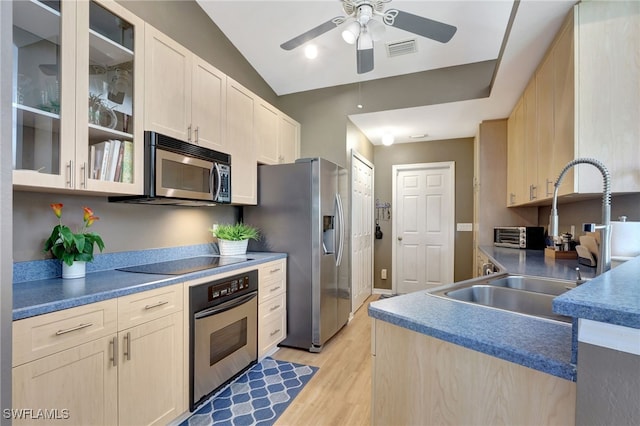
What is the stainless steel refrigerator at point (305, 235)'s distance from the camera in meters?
2.64

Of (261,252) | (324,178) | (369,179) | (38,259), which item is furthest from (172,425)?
(369,179)

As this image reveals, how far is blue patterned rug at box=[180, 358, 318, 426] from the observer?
1730 mm

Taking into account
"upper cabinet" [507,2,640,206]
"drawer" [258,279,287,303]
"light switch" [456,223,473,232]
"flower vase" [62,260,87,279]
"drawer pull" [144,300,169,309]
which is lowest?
"drawer" [258,279,287,303]

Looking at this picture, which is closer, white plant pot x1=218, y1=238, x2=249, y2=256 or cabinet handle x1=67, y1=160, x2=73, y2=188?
cabinet handle x1=67, y1=160, x2=73, y2=188

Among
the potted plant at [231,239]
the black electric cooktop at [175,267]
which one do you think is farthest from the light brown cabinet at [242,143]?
the black electric cooktop at [175,267]

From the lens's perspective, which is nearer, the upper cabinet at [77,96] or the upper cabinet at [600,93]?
the upper cabinet at [77,96]

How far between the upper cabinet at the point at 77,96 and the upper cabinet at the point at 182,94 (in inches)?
3.3

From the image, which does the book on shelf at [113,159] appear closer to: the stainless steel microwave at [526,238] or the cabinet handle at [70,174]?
the cabinet handle at [70,174]

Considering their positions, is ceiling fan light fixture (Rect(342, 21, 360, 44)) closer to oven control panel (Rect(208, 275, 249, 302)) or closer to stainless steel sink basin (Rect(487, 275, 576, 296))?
stainless steel sink basin (Rect(487, 275, 576, 296))

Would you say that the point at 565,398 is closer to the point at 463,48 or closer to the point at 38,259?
the point at 38,259

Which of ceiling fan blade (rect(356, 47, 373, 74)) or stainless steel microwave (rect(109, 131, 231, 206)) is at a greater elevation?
ceiling fan blade (rect(356, 47, 373, 74))

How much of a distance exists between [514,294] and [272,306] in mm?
1810

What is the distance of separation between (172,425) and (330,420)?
91cm

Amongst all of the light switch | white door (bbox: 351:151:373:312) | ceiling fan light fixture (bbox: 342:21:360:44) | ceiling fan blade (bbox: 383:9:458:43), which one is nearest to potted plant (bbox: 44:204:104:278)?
ceiling fan light fixture (bbox: 342:21:360:44)
